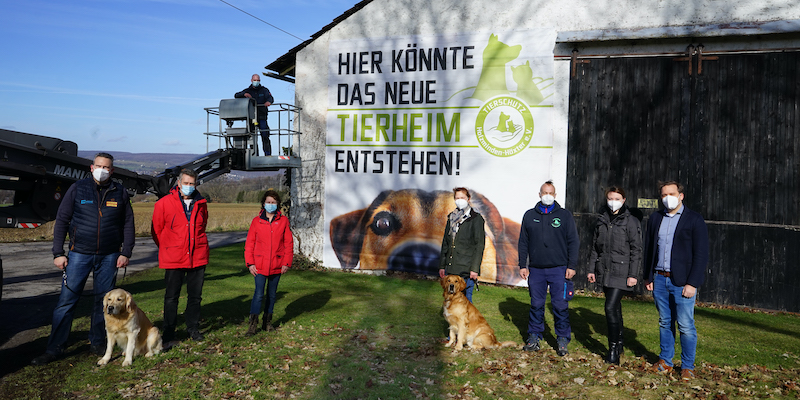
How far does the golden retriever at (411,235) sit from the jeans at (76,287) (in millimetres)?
7353

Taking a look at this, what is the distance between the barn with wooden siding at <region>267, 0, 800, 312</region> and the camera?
10.1 m

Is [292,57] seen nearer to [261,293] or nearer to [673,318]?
[261,293]

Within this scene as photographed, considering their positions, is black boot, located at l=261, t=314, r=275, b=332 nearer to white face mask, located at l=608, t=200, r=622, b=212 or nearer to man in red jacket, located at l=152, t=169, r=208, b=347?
man in red jacket, located at l=152, t=169, r=208, b=347

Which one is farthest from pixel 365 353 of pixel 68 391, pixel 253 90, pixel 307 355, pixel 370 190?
pixel 253 90

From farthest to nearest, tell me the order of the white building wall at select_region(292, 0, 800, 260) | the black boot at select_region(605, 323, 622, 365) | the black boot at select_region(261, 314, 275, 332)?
1. the white building wall at select_region(292, 0, 800, 260)
2. the black boot at select_region(261, 314, 275, 332)
3. the black boot at select_region(605, 323, 622, 365)

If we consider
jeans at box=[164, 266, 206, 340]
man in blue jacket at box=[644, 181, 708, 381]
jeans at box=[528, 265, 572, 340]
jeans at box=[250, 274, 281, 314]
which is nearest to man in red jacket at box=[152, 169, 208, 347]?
jeans at box=[164, 266, 206, 340]

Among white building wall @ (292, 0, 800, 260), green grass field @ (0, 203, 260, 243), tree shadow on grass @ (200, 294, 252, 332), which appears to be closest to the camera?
tree shadow on grass @ (200, 294, 252, 332)

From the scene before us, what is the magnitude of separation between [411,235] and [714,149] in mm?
6749

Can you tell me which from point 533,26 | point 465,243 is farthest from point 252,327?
point 533,26

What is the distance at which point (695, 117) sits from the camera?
1058 cm

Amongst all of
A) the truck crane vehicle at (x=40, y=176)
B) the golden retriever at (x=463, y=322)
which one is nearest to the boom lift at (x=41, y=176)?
the truck crane vehicle at (x=40, y=176)

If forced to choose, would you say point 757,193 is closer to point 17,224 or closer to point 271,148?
point 271,148

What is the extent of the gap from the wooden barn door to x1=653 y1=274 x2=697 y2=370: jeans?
541 centimetres

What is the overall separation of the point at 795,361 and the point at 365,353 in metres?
5.54
